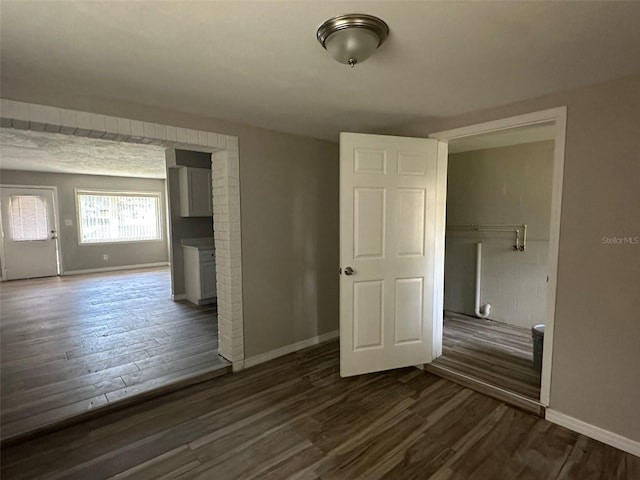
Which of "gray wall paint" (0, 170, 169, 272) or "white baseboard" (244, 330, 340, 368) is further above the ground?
"gray wall paint" (0, 170, 169, 272)

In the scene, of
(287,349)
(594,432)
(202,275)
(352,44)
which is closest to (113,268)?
(202,275)

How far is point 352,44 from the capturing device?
144cm

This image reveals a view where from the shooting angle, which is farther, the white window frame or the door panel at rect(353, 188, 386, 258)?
the white window frame

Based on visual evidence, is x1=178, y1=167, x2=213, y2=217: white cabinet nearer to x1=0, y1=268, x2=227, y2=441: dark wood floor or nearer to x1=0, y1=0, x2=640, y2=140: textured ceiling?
x1=0, y1=268, x2=227, y2=441: dark wood floor

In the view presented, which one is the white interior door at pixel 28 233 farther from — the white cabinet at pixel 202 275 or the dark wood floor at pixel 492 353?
the dark wood floor at pixel 492 353

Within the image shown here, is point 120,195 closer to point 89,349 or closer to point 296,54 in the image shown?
point 89,349

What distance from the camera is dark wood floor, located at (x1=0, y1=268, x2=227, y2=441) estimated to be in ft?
8.11

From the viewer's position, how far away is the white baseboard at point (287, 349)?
3.15 m

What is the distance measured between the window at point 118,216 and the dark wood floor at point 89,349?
7.27 ft

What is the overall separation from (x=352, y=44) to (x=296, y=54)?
34 centimetres

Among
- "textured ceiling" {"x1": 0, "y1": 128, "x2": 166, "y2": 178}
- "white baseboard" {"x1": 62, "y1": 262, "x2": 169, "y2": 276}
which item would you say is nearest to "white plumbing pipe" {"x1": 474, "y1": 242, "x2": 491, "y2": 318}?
"textured ceiling" {"x1": 0, "y1": 128, "x2": 166, "y2": 178}

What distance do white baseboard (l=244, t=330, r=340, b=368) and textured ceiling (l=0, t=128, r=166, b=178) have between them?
10.1ft

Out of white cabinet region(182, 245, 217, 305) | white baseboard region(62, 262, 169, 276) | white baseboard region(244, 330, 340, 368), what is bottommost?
white baseboard region(244, 330, 340, 368)

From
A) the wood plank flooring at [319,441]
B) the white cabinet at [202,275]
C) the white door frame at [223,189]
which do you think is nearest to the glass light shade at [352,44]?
the white door frame at [223,189]
